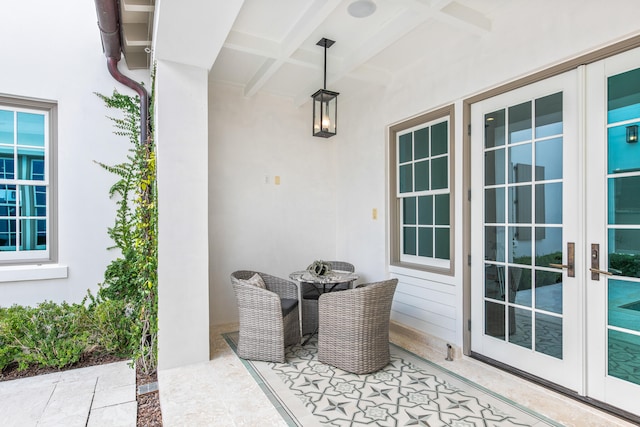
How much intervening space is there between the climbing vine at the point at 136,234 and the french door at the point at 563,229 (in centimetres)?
292

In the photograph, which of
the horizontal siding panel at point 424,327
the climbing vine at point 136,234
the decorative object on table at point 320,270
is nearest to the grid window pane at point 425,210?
the horizontal siding panel at point 424,327

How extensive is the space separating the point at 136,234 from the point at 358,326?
7.23 feet

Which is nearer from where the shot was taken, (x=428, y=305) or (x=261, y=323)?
(x=261, y=323)

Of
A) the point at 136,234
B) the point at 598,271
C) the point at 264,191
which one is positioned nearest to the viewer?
the point at 598,271

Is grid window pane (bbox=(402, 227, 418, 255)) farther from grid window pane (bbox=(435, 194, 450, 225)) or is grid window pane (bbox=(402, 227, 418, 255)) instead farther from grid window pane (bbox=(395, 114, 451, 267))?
grid window pane (bbox=(435, 194, 450, 225))

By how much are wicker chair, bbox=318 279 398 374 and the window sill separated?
8.71ft

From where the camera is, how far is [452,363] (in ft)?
10.3

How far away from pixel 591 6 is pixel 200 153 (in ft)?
10.4

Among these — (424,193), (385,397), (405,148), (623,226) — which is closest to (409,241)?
(424,193)

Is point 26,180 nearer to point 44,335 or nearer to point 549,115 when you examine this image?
point 44,335

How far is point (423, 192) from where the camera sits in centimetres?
385

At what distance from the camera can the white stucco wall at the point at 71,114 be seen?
3.35 meters

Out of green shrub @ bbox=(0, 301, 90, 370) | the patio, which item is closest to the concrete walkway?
the patio

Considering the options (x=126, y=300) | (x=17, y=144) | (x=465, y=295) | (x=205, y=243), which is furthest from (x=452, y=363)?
(x=17, y=144)
